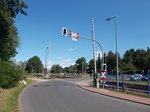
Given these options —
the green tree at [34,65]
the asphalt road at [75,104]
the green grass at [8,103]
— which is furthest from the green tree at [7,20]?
the green tree at [34,65]

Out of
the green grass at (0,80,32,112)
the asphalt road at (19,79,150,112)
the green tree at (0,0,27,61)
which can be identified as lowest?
the asphalt road at (19,79,150,112)

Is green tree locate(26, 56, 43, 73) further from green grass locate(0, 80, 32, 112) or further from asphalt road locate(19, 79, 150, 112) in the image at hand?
asphalt road locate(19, 79, 150, 112)

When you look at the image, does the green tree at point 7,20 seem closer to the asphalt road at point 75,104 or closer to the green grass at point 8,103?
the green grass at point 8,103

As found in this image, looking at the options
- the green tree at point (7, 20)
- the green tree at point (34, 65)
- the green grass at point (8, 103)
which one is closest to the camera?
the green grass at point (8, 103)

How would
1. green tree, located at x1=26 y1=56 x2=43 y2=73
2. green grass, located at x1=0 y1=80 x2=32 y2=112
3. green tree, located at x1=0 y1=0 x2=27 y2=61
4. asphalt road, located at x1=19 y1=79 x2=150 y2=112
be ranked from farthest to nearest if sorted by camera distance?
green tree, located at x1=26 y1=56 x2=43 y2=73, green tree, located at x1=0 y1=0 x2=27 y2=61, asphalt road, located at x1=19 y1=79 x2=150 y2=112, green grass, located at x1=0 y1=80 x2=32 y2=112

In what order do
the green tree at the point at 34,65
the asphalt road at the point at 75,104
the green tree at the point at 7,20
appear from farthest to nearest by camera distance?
the green tree at the point at 34,65, the green tree at the point at 7,20, the asphalt road at the point at 75,104

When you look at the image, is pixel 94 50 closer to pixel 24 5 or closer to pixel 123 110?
pixel 24 5

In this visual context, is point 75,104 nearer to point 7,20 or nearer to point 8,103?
point 8,103

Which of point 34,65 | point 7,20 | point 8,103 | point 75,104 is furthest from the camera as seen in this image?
point 34,65

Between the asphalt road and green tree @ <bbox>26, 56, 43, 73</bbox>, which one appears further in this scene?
green tree @ <bbox>26, 56, 43, 73</bbox>

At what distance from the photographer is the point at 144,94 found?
14.8 meters

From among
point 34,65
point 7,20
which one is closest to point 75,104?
point 7,20

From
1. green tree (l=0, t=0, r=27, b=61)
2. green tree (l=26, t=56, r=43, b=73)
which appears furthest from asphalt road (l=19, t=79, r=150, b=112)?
green tree (l=26, t=56, r=43, b=73)

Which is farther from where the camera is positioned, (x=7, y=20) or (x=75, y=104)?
(x=7, y=20)
